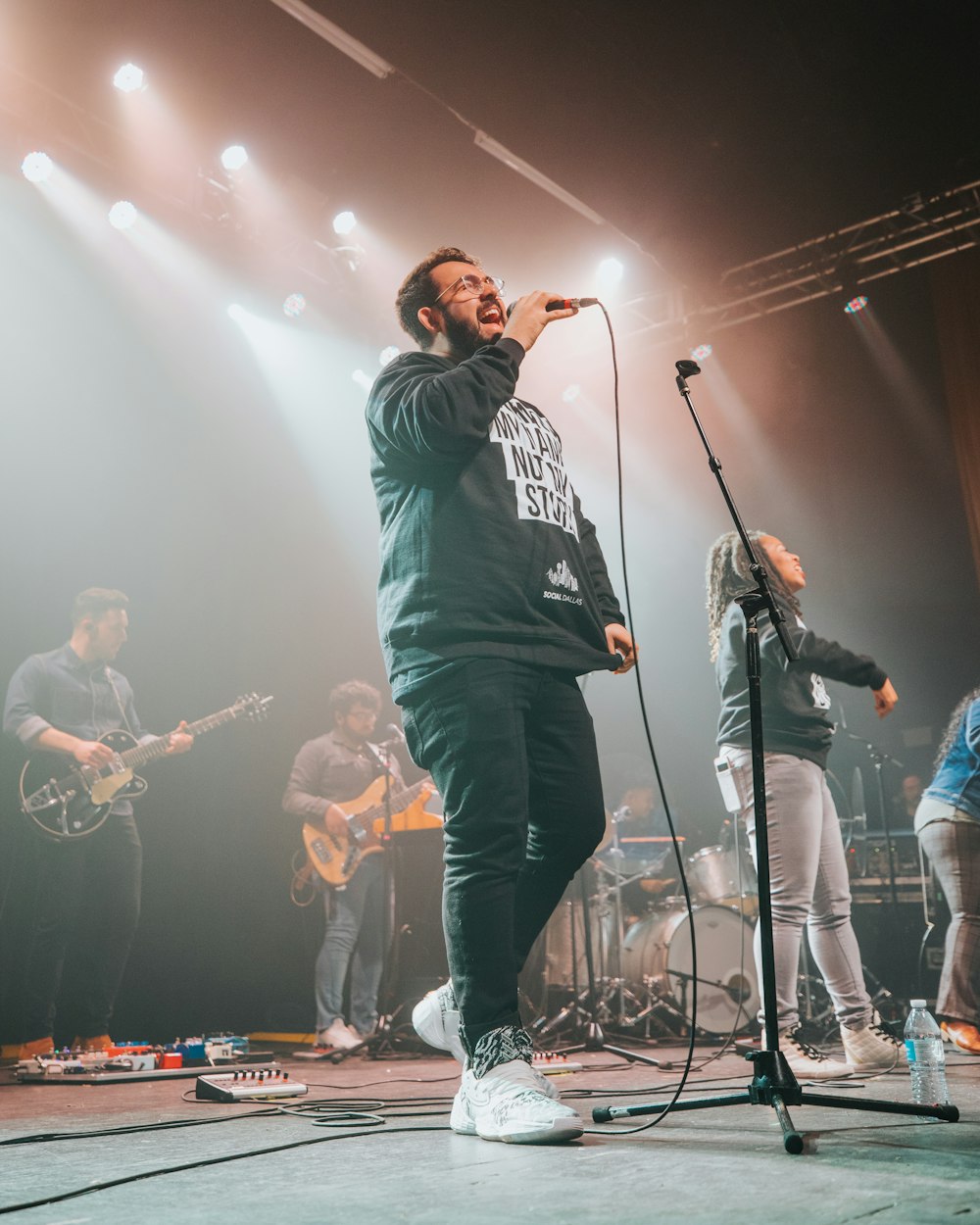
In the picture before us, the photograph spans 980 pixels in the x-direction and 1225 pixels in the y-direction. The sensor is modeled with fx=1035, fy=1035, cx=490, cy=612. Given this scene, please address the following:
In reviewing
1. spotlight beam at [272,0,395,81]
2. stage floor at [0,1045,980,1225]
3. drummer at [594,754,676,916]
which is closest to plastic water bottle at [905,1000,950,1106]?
stage floor at [0,1045,980,1225]

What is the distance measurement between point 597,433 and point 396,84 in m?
→ 4.07

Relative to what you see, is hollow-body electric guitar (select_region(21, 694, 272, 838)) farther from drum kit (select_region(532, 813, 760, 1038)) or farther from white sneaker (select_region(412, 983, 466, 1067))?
white sneaker (select_region(412, 983, 466, 1067))

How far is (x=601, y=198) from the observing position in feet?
24.2

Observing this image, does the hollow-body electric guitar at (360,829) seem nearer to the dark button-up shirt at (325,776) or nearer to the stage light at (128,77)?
the dark button-up shirt at (325,776)

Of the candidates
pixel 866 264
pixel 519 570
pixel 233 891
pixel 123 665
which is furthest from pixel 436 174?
pixel 519 570

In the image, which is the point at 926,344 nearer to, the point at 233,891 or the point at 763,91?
the point at 763,91

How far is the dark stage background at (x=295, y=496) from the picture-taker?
6.49 metres

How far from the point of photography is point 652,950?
6148 mm

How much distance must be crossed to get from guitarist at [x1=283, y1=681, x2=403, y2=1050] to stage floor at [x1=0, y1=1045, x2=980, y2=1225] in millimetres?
3353

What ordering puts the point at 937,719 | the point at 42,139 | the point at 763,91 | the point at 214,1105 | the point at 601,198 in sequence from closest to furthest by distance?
1. the point at 214,1105
2. the point at 42,139
3. the point at 763,91
4. the point at 601,198
5. the point at 937,719

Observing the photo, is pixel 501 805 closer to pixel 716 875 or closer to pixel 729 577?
pixel 729 577

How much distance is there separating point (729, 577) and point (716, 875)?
9.75 feet

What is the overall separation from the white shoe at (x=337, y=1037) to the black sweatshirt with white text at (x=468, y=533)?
3.98 meters

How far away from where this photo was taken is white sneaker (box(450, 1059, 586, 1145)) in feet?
6.14
